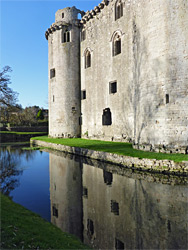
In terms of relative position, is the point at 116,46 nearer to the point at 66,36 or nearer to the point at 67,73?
the point at 67,73

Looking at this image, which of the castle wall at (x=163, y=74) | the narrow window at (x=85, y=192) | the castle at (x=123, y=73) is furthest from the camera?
the castle at (x=123, y=73)

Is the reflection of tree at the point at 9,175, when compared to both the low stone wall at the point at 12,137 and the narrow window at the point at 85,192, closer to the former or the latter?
the narrow window at the point at 85,192

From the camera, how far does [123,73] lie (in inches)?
693

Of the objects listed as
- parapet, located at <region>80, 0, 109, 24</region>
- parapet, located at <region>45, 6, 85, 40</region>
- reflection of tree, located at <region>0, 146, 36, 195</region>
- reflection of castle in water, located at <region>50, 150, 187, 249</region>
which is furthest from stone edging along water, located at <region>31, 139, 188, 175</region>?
parapet, located at <region>45, 6, 85, 40</region>

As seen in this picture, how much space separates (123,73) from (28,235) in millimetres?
15346

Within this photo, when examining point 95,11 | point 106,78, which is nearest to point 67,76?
point 106,78

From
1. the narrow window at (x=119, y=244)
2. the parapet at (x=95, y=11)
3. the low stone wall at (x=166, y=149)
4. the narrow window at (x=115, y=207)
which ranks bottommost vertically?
the narrow window at (x=119, y=244)

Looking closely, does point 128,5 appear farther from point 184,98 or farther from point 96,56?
point 184,98

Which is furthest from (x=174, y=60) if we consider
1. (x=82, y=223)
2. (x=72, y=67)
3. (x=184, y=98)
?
(x=72, y=67)

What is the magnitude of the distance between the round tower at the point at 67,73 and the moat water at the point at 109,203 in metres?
13.8

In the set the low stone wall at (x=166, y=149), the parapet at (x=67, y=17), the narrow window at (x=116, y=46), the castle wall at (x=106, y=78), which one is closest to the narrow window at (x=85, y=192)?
the low stone wall at (x=166, y=149)

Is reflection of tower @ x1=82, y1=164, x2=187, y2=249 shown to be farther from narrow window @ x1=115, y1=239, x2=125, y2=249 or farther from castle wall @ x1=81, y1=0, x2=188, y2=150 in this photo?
castle wall @ x1=81, y1=0, x2=188, y2=150

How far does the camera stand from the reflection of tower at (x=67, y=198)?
5.40m

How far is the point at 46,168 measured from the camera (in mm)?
11758
